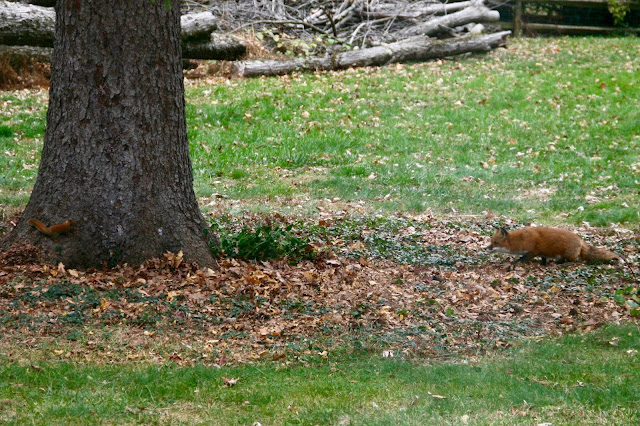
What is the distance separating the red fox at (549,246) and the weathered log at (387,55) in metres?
12.2

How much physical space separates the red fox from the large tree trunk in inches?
156

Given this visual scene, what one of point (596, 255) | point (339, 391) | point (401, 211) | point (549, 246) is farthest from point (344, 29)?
point (339, 391)

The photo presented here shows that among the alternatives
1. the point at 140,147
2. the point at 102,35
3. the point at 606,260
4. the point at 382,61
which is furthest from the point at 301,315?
the point at 382,61

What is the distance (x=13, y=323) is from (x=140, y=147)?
2003 mm

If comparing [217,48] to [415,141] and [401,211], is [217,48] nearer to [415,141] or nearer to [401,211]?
[415,141]

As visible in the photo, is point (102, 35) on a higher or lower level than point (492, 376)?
higher

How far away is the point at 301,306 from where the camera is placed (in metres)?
6.82

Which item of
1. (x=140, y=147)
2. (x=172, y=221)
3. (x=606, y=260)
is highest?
(x=140, y=147)

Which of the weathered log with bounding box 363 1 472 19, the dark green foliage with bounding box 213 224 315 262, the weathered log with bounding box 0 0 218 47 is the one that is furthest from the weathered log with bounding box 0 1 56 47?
the dark green foliage with bounding box 213 224 315 262

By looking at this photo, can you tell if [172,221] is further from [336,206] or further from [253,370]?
[336,206]

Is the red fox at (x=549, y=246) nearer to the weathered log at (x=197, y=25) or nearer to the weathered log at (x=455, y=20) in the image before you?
the weathered log at (x=197, y=25)

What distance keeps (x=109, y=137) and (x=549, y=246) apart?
16.4ft

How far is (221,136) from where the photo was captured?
47.6 feet

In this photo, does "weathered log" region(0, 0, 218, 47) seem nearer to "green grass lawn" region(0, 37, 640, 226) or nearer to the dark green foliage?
"green grass lawn" region(0, 37, 640, 226)
